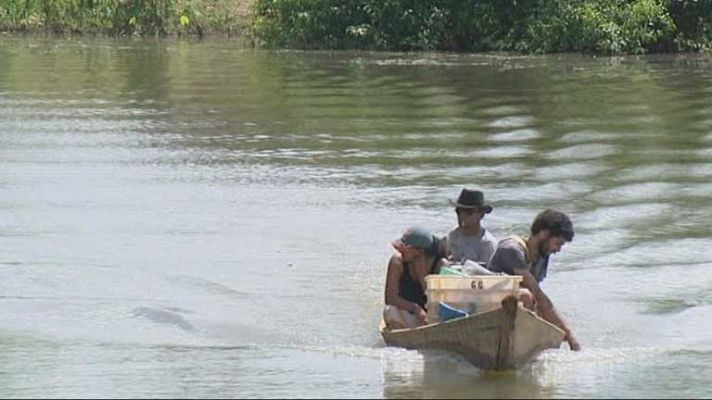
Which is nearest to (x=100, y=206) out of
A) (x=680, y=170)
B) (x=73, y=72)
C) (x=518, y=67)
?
(x=680, y=170)

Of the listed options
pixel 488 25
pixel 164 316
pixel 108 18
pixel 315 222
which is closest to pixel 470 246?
pixel 164 316

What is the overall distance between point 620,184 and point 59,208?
6640 mm

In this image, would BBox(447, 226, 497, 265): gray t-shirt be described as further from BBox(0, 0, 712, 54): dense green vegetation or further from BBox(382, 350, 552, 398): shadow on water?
BBox(0, 0, 712, 54): dense green vegetation

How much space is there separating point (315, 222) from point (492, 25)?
23.7m

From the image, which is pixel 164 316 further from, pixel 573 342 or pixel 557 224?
pixel 557 224

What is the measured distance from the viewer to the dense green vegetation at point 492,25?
3750cm

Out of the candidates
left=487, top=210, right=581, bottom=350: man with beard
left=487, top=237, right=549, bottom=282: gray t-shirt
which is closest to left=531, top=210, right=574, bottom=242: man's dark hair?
left=487, top=210, right=581, bottom=350: man with beard

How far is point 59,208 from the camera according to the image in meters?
17.1

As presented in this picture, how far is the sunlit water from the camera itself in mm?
11086

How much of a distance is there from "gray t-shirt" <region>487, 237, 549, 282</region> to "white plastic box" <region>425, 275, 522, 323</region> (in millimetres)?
217

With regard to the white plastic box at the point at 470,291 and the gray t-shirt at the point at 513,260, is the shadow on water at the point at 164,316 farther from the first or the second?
the gray t-shirt at the point at 513,260

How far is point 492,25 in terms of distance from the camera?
39.3m

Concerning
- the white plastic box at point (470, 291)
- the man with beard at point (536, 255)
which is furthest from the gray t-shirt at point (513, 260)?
the white plastic box at point (470, 291)

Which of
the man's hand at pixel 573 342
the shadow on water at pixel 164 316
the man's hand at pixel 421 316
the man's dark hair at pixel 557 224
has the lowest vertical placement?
the shadow on water at pixel 164 316
